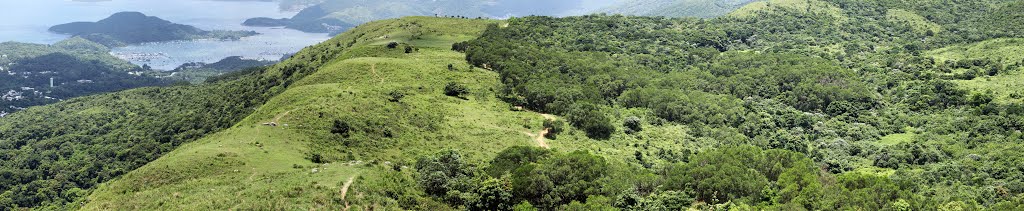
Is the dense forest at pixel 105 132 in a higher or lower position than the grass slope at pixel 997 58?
lower

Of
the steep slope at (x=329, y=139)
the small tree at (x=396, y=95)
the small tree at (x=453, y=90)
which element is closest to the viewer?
the steep slope at (x=329, y=139)

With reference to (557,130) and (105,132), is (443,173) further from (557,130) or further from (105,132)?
(105,132)

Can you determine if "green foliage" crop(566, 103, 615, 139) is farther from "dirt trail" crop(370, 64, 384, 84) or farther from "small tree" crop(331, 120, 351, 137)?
"small tree" crop(331, 120, 351, 137)

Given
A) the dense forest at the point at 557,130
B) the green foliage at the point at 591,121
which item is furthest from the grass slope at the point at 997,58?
the green foliage at the point at 591,121

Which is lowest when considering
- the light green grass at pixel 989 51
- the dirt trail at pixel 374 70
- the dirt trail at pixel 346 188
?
the dirt trail at pixel 346 188

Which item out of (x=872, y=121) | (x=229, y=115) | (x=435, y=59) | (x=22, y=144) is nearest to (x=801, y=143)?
(x=872, y=121)

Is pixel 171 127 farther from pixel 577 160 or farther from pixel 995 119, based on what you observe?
pixel 995 119

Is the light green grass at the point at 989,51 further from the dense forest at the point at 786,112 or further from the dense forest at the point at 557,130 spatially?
the dense forest at the point at 786,112

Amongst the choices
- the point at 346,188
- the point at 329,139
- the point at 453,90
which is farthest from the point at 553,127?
the point at 346,188

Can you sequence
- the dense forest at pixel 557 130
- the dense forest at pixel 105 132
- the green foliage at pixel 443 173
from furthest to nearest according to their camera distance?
the dense forest at pixel 105 132
the green foliage at pixel 443 173
the dense forest at pixel 557 130

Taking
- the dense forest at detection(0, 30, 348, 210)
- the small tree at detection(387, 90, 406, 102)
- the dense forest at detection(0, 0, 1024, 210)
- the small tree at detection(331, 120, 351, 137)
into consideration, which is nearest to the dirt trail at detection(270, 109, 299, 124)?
the dense forest at detection(0, 0, 1024, 210)

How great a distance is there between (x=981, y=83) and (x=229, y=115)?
16049cm

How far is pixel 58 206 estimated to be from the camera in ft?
322

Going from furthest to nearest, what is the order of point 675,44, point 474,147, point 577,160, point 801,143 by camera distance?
1. point 675,44
2. point 801,143
3. point 474,147
4. point 577,160
